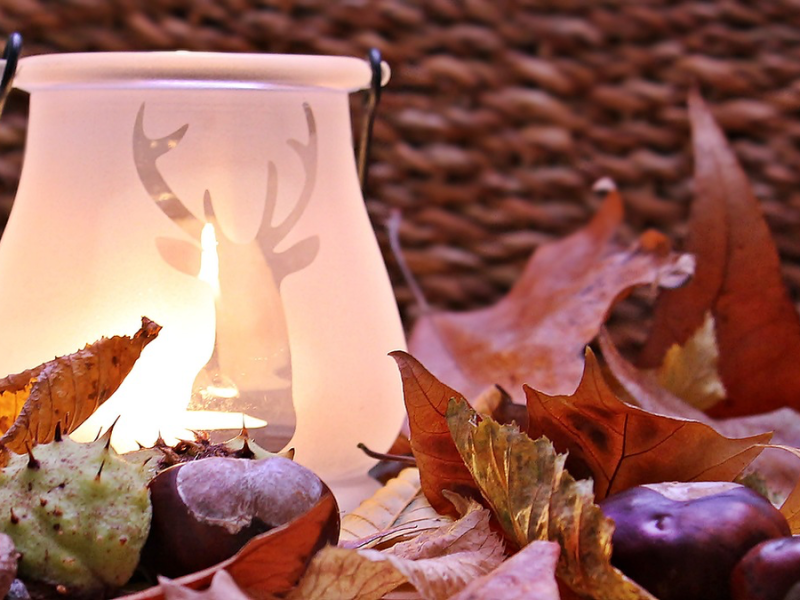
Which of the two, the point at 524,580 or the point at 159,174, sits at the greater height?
the point at 159,174

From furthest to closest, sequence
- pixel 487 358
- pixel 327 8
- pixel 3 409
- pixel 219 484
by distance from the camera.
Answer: pixel 327 8 < pixel 487 358 < pixel 3 409 < pixel 219 484

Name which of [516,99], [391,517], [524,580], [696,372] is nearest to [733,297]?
[696,372]

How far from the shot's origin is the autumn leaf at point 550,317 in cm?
Answer: 75

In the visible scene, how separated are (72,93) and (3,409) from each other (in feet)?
0.59

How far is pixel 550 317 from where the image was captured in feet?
2.75

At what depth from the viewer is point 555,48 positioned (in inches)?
39.8

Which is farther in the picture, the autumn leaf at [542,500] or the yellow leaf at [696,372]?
the yellow leaf at [696,372]

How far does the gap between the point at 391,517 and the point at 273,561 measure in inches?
6.1

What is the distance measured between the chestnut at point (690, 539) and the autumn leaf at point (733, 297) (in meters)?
0.38

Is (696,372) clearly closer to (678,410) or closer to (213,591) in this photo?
(678,410)

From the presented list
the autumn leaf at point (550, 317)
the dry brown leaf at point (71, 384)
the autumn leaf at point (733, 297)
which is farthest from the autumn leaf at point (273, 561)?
the autumn leaf at point (733, 297)

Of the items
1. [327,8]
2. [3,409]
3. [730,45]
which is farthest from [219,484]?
[730,45]

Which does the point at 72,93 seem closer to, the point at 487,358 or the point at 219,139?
the point at 219,139

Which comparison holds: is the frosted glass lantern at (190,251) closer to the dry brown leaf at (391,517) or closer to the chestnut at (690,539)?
the dry brown leaf at (391,517)
